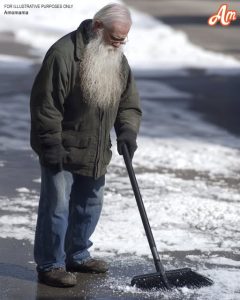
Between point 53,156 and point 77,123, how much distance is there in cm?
29

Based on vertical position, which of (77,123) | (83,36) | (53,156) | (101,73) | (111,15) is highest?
(111,15)

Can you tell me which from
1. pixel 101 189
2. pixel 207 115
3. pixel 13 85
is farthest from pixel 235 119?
pixel 101 189

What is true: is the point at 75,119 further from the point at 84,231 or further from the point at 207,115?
the point at 207,115

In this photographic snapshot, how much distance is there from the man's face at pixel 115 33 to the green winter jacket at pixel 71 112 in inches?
5.5

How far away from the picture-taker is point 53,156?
586cm

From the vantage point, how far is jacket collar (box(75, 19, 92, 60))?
232 inches

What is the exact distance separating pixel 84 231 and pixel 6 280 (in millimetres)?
618

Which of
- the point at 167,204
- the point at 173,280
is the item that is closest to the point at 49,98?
the point at 173,280

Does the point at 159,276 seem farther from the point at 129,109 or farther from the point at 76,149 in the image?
the point at 129,109

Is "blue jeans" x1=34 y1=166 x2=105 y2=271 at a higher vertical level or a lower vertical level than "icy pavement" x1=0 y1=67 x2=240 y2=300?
higher

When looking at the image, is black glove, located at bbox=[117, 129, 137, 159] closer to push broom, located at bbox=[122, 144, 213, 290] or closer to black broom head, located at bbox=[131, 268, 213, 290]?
push broom, located at bbox=[122, 144, 213, 290]

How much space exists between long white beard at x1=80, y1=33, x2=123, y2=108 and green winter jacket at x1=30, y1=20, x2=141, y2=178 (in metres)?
0.04

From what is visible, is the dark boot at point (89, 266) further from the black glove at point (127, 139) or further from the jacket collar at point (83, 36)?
the jacket collar at point (83, 36)

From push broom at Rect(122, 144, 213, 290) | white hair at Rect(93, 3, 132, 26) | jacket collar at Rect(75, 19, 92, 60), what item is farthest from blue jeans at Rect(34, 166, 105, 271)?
white hair at Rect(93, 3, 132, 26)
